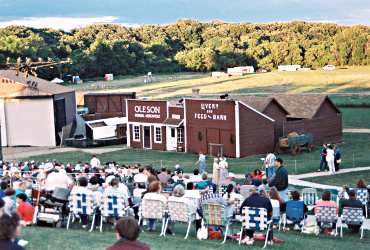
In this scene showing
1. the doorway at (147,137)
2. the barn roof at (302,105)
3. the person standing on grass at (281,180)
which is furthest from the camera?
the doorway at (147,137)

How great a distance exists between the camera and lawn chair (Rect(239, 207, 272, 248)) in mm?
11906

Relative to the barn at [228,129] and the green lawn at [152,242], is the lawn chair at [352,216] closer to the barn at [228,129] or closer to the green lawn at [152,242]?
the green lawn at [152,242]

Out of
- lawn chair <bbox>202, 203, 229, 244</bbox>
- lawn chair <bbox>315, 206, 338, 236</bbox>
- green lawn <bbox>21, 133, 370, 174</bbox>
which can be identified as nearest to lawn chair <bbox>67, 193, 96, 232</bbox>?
lawn chair <bbox>202, 203, 229, 244</bbox>

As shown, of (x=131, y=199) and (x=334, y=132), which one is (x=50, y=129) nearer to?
(x=334, y=132)

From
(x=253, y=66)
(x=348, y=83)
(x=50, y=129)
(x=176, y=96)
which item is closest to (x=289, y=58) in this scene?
(x=253, y=66)

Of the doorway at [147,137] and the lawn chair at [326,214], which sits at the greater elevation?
the doorway at [147,137]

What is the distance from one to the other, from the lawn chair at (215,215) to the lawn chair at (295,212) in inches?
87.1

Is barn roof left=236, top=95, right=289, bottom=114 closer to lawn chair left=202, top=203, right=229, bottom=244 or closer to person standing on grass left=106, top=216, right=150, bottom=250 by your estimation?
lawn chair left=202, top=203, right=229, bottom=244

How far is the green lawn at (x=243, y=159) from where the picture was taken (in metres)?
31.7

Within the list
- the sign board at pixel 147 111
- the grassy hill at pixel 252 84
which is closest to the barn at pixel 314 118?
the sign board at pixel 147 111

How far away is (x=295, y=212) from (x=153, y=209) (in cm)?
337

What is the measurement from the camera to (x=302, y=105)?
43.5 metres

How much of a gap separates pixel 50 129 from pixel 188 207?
36857mm

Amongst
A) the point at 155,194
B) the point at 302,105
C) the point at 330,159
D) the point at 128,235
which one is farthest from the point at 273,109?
the point at 128,235
